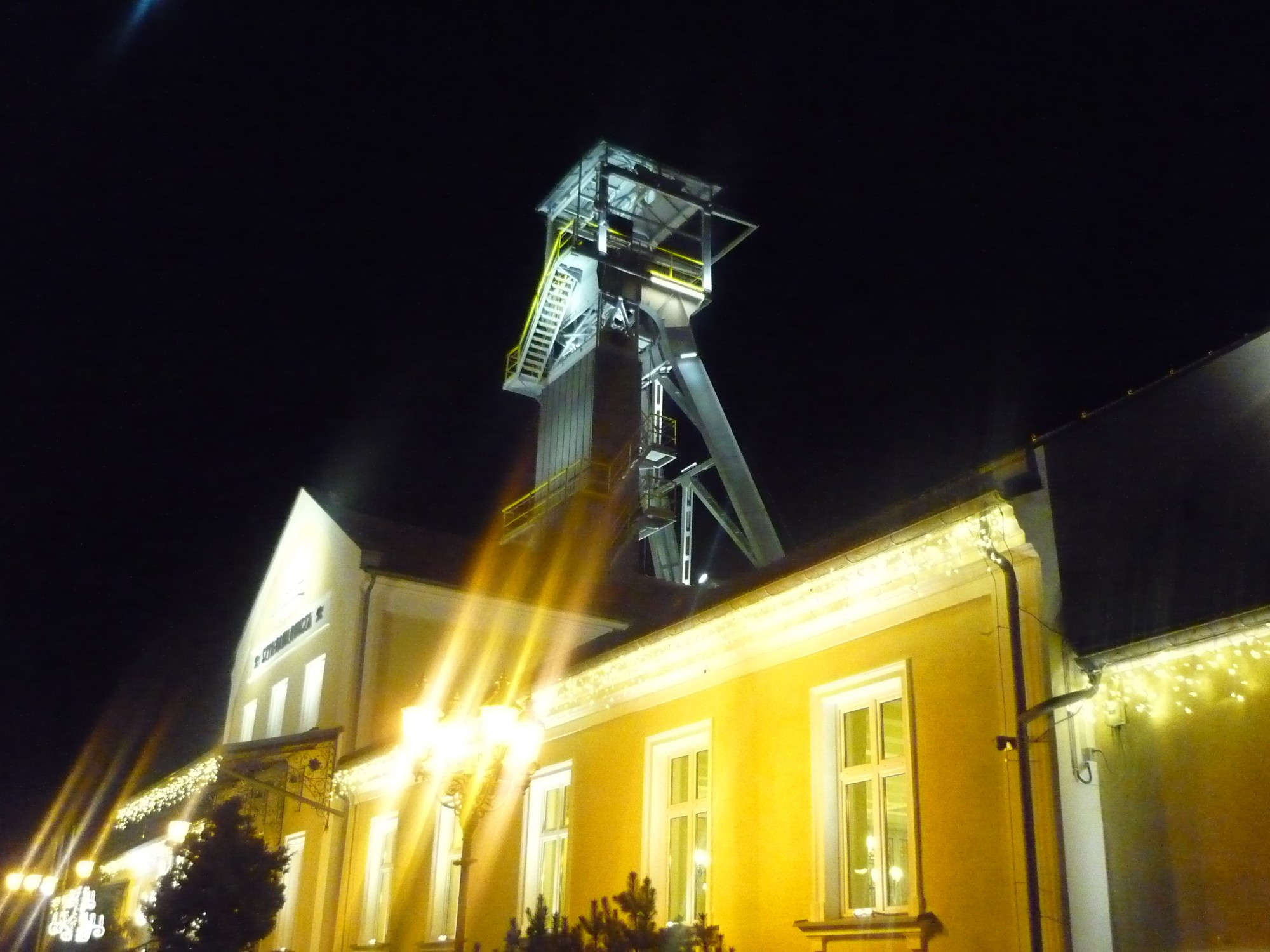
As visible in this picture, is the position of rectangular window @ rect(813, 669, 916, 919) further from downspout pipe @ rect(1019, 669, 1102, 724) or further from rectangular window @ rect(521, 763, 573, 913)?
rectangular window @ rect(521, 763, 573, 913)

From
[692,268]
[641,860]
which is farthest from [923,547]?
[692,268]

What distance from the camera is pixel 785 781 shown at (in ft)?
31.6

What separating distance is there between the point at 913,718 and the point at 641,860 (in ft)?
11.8

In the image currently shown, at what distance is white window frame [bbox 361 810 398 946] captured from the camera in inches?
628

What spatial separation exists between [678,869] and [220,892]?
26.2 ft

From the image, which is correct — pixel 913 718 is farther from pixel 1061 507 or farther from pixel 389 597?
pixel 389 597

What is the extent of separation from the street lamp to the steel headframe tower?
679 inches

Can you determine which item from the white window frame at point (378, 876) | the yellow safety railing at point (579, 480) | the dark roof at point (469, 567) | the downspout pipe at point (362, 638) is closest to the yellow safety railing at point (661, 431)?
the yellow safety railing at point (579, 480)

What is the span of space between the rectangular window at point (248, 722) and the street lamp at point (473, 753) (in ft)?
52.9

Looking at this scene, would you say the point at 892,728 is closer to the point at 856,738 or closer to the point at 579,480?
the point at 856,738

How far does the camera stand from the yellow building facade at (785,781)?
7.92 metres

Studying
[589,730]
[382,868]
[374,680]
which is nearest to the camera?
[589,730]

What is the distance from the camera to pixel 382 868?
1641cm

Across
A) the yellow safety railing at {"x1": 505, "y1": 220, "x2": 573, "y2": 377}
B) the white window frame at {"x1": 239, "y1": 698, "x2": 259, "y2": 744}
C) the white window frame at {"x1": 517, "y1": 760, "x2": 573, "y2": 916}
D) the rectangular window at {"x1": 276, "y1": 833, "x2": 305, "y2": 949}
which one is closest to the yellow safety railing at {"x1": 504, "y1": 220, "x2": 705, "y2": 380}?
the yellow safety railing at {"x1": 505, "y1": 220, "x2": 573, "y2": 377}
